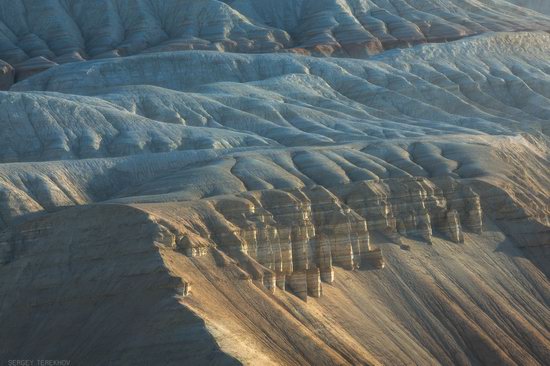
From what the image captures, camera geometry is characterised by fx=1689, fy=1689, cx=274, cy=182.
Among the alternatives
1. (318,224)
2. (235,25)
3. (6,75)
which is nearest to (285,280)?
(318,224)

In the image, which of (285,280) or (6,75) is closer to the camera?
(285,280)

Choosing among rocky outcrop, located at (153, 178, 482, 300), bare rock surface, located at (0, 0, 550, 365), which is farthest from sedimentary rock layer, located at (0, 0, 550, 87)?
rocky outcrop, located at (153, 178, 482, 300)

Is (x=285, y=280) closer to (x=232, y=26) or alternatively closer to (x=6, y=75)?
(x=6, y=75)

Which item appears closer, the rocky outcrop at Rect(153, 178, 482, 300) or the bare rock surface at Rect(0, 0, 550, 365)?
the bare rock surface at Rect(0, 0, 550, 365)

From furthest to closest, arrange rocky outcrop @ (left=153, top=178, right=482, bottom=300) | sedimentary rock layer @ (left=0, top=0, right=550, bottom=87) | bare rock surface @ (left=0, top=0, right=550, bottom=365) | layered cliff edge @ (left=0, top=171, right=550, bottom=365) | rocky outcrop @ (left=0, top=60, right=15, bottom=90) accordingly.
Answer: sedimentary rock layer @ (left=0, top=0, right=550, bottom=87) → rocky outcrop @ (left=0, top=60, right=15, bottom=90) → rocky outcrop @ (left=153, top=178, right=482, bottom=300) → bare rock surface @ (left=0, top=0, right=550, bottom=365) → layered cliff edge @ (left=0, top=171, right=550, bottom=365)

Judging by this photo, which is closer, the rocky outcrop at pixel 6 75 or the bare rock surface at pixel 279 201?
the bare rock surface at pixel 279 201

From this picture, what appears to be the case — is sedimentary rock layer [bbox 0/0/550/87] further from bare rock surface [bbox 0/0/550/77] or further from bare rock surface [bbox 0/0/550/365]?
bare rock surface [bbox 0/0/550/365]

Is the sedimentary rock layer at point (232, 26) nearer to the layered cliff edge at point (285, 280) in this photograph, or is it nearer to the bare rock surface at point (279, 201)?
the bare rock surface at point (279, 201)

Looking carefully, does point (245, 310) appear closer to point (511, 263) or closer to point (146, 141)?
point (511, 263)

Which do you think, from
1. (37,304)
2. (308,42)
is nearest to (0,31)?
(308,42)

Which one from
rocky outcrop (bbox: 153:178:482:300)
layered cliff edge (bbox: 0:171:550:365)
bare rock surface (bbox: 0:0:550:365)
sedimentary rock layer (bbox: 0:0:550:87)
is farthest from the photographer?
sedimentary rock layer (bbox: 0:0:550:87)

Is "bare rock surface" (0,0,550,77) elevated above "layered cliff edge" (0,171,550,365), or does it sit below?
below

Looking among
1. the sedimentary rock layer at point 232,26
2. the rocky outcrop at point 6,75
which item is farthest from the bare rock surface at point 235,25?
the rocky outcrop at point 6,75
